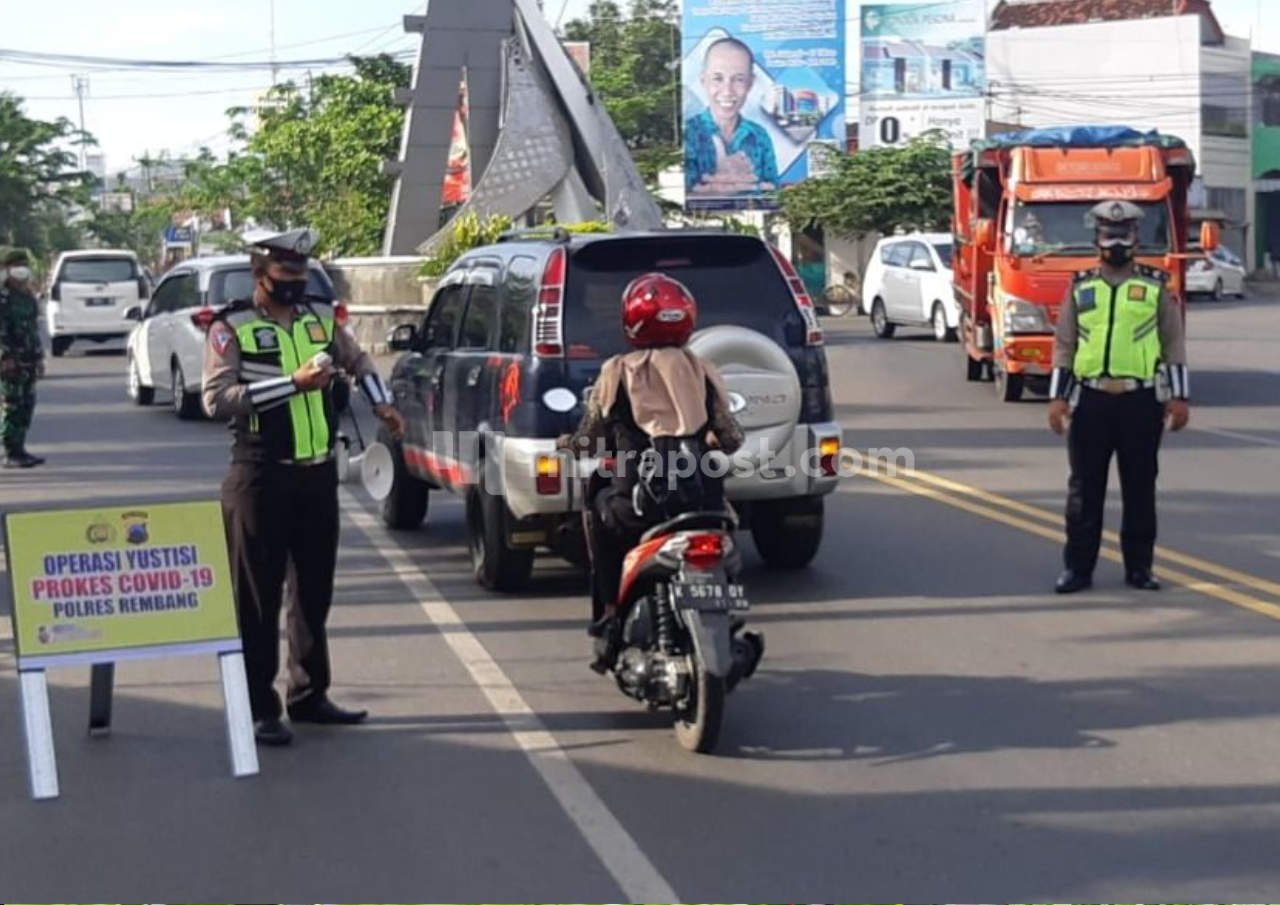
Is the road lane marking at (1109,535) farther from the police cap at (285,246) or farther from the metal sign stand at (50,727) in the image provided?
the metal sign stand at (50,727)

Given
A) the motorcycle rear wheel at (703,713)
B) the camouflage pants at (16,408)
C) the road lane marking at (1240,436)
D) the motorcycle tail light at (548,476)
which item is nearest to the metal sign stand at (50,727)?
the motorcycle rear wheel at (703,713)

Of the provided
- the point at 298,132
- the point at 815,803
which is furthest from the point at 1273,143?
the point at 815,803

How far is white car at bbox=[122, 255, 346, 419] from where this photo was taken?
21391 millimetres

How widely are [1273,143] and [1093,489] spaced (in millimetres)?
60265

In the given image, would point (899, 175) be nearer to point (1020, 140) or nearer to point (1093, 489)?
point (1020, 140)

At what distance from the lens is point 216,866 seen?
6.16 metres

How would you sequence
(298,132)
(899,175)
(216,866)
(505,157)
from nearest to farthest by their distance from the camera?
(216,866) < (505,157) < (899,175) < (298,132)

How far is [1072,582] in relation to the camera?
10.6 m

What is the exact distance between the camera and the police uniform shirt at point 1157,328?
10.5 metres

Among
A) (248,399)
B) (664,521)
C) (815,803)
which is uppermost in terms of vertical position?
(248,399)

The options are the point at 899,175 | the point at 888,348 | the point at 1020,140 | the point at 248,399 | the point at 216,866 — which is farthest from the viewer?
the point at 899,175

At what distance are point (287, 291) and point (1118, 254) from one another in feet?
15.1

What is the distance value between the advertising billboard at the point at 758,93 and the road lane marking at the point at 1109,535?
131ft

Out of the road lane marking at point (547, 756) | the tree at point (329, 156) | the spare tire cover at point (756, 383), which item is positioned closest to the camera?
the road lane marking at point (547, 756)
